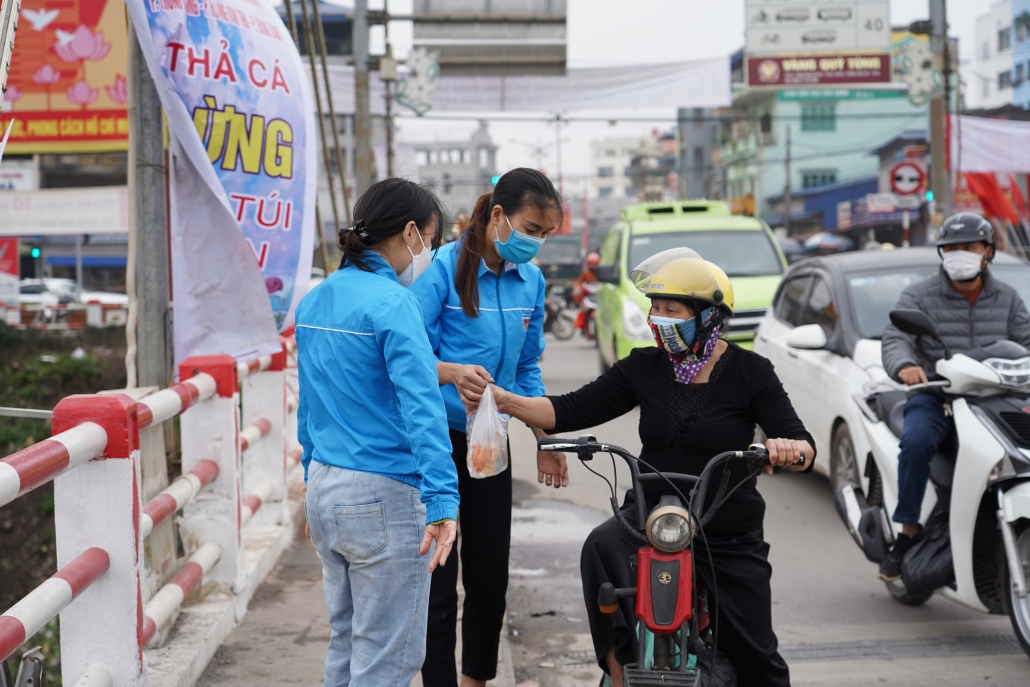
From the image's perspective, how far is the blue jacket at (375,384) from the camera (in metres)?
2.73

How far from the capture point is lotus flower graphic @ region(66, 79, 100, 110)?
15562mm

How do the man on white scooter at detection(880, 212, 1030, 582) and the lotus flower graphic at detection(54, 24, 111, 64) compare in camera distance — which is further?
the lotus flower graphic at detection(54, 24, 111, 64)

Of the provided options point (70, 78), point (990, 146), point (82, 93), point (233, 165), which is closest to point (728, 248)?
point (233, 165)

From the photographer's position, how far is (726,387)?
10.7 feet

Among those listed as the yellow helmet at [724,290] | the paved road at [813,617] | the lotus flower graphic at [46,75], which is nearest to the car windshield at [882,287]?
the paved road at [813,617]

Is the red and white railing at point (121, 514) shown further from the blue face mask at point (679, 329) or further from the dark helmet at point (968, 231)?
the dark helmet at point (968, 231)

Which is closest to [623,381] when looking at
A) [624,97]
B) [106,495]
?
[106,495]

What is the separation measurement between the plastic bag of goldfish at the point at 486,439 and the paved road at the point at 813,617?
1346 mm

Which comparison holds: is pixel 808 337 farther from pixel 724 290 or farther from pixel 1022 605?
pixel 724 290

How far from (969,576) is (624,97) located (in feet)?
60.1

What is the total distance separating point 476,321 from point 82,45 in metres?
13.4

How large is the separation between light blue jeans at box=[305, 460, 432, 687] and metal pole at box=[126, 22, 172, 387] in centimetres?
183

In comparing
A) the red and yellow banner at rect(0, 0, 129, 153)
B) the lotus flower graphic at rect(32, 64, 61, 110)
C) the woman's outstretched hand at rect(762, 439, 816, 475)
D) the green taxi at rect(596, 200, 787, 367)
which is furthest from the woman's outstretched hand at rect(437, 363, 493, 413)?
the lotus flower graphic at rect(32, 64, 61, 110)

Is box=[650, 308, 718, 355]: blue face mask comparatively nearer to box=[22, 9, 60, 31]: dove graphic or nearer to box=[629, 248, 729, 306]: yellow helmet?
box=[629, 248, 729, 306]: yellow helmet
